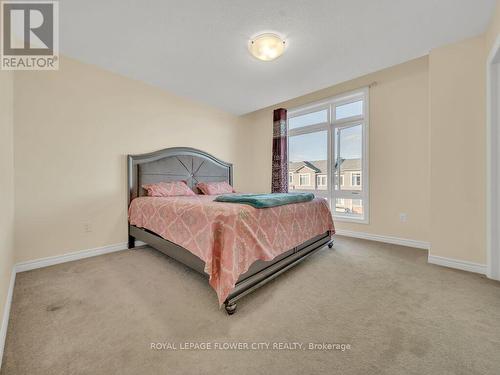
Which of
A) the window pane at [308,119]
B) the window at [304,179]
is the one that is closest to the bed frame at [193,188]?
the window at [304,179]

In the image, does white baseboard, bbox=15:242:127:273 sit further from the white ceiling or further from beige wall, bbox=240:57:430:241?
beige wall, bbox=240:57:430:241

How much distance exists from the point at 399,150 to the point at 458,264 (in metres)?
1.59

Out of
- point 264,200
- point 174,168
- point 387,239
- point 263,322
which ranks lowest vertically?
point 263,322

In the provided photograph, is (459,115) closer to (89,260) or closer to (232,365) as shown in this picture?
(232,365)

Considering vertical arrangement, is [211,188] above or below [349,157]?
below

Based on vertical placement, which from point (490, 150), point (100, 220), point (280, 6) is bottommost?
point (100, 220)

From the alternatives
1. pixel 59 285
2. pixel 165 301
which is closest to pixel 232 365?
pixel 165 301

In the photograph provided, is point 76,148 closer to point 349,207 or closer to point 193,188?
point 193,188

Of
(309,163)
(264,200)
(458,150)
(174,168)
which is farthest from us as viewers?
(309,163)

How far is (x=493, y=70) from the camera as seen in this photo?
75.9 inches

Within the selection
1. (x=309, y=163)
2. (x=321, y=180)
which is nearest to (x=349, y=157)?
(x=321, y=180)

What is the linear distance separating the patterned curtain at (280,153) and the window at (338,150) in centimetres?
25

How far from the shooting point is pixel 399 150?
9.80 feet

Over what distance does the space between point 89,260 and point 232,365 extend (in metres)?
2.30
